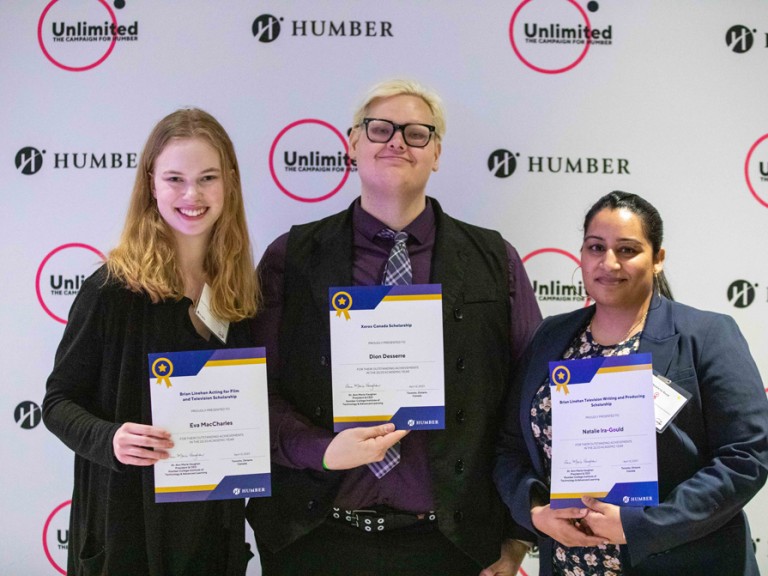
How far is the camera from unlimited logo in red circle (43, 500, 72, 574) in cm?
286

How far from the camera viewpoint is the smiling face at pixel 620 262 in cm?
192

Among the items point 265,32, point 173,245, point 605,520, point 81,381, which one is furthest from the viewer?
point 265,32

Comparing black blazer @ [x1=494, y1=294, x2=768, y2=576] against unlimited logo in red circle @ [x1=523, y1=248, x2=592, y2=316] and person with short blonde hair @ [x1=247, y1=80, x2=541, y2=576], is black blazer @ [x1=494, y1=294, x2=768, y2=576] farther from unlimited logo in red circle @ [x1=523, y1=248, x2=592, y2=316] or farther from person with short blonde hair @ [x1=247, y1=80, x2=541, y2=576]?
unlimited logo in red circle @ [x1=523, y1=248, x2=592, y2=316]

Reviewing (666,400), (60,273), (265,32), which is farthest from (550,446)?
(60,273)

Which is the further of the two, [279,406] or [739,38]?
[739,38]

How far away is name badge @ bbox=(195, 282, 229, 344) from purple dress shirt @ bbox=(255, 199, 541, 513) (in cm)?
16

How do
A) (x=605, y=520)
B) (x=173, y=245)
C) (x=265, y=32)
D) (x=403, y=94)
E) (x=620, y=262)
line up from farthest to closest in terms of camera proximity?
(x=265, y=32)
(x=403, y=94)
(x=173, y=245)
(x=620, y=262)
(x=605, y=520)

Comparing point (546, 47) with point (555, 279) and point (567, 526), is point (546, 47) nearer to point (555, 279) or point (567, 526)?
point (555, 279)

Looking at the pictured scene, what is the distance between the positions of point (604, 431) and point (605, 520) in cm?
23

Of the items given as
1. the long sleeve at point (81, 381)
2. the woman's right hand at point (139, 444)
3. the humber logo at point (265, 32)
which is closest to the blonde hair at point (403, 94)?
the humber logo at point (265, 32)

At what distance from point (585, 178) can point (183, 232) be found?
5.33ft

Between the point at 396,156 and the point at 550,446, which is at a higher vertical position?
the point at 396,156

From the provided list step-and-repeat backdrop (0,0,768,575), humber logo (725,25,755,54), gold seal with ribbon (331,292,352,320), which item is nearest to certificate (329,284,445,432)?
gold seal with ribbon (331,292,352,320)

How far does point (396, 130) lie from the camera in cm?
223
